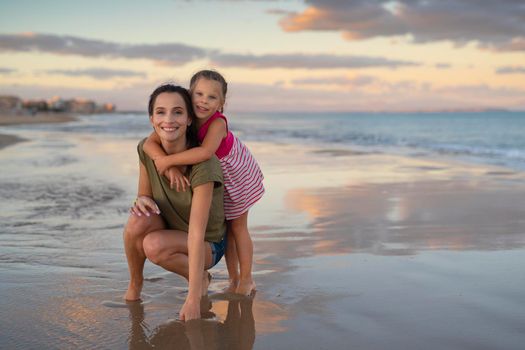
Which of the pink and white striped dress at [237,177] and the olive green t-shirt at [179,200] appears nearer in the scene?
the olive green t-shirt at [179,200]

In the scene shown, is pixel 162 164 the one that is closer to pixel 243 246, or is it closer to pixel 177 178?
pixel 177 178

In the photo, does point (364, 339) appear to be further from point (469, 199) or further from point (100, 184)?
point (100, 184)

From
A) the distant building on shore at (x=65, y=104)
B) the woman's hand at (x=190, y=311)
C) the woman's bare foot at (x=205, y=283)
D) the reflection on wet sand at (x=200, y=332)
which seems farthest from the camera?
the distant building on shore at (x=65, y=104)

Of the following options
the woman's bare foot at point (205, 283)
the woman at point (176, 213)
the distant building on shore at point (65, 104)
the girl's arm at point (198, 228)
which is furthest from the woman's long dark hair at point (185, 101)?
the distant building on shore at point (65, 104)

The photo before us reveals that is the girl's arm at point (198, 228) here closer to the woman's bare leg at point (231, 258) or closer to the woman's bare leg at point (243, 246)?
the woman's bare leg at point (243, 246)

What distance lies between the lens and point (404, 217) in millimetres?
6340

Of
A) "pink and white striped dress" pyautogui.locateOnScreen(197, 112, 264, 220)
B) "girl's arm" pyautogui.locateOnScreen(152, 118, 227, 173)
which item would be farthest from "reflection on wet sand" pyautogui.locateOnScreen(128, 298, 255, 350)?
"girl's arm" pyautogui.locateOnScreen(152, 118, 227, 173)

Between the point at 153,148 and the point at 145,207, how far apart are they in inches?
14.2

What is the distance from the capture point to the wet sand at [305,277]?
116 inches

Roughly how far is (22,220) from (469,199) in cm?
547

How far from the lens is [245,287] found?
3717 mm

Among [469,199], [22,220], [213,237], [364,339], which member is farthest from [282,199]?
[364,339]

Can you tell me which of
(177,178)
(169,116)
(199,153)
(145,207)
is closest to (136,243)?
(145,207)

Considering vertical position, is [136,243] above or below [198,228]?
below
